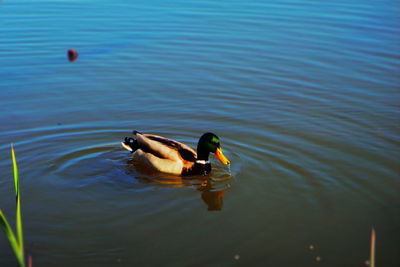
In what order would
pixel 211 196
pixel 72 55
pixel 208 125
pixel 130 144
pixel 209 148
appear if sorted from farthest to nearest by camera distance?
pixel 72 55
pixel 208 125
pixel 130 144
pixel 209 148
pixel 211 196

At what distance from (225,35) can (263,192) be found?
698cm

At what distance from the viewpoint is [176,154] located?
28.6 feet

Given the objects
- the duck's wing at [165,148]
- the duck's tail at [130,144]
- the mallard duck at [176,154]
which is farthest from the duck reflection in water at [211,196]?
the duck's tail at [130,144]

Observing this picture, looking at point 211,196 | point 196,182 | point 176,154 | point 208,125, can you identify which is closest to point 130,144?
point 176,154

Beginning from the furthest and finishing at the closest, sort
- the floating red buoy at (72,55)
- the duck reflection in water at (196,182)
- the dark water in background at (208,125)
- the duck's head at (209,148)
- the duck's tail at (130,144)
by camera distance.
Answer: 1. the floating red buoy at (72,55)
2. the duck's tail at (130,144)
3. the duck's head at (209,148)
4. the duck reflection in water at (196,182)
5. the dark water in background at (208,125)

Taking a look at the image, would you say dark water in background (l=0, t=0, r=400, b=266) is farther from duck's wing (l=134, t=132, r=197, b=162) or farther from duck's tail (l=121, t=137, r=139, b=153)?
duck's wing (l=134, t=132, r=197, b=162)

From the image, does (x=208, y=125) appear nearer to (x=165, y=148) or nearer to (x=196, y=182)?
(x=165, y=148)

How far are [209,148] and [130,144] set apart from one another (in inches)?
47.4

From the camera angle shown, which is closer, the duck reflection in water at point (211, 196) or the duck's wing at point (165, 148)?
the duck reflection in water at point (211, 196)

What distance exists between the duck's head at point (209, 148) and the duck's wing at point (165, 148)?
134 millimetres

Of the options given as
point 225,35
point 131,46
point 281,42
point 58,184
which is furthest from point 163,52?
point 58,184

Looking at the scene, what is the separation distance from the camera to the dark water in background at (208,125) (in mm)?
6797

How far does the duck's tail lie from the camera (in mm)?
9000

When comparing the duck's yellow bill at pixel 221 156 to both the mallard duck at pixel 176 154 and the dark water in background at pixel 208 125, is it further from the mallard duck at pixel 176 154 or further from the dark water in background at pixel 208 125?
the dark water in background at pixel 208 125
